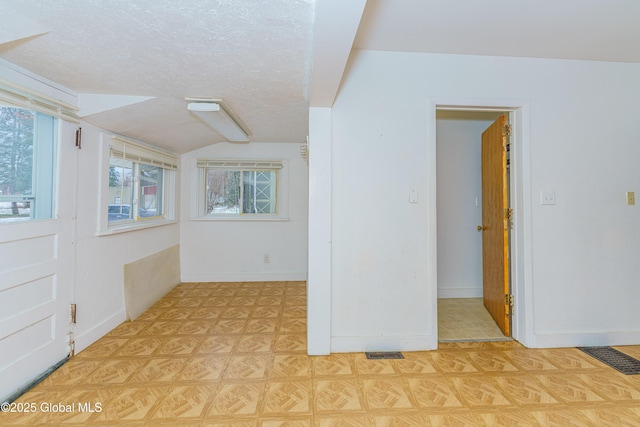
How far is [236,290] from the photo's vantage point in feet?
11.9

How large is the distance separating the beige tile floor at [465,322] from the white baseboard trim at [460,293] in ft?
0.35

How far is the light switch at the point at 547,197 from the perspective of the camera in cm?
221

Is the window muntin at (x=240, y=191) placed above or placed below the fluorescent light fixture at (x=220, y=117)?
below

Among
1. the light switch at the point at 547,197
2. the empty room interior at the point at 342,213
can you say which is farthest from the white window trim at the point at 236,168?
the light switch at the point at 547,197

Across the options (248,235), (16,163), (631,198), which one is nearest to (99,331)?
(16,163)

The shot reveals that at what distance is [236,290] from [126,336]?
4.55ft

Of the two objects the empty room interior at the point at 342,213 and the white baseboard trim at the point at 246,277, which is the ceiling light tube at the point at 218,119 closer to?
the empty room interior at the point at 342,213

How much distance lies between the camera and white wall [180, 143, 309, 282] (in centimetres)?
397

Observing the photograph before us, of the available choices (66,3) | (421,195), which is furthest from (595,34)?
(66,3)

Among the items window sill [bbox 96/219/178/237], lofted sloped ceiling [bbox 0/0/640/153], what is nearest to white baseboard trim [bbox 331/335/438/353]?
lofted sloped ceiling [bbox 0/0/640/153]

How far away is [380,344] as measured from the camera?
214cm

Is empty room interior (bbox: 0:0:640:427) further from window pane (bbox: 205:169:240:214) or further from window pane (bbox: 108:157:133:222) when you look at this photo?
window pane (bbox: 205:169:240:214)

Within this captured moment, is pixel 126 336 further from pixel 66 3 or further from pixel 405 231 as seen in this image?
pixel 405 231

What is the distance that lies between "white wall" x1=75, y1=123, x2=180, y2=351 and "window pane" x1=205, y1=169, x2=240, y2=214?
147 centimetres
